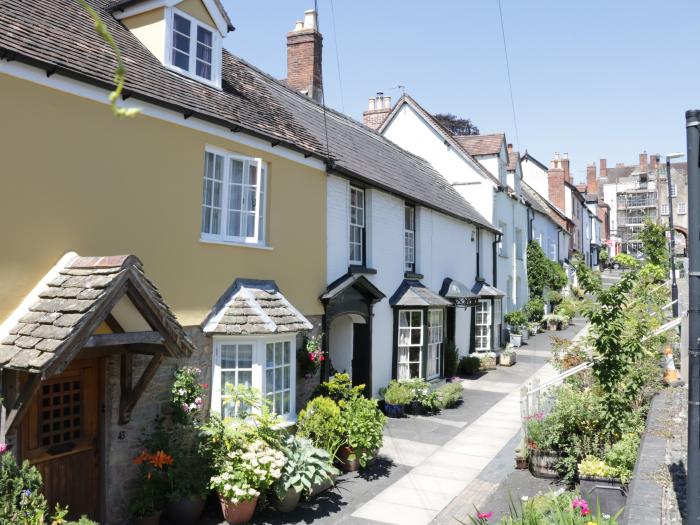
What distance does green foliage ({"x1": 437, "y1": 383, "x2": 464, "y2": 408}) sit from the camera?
16281 millimetres

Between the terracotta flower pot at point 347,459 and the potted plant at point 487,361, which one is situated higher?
the potted plant at point 487,361

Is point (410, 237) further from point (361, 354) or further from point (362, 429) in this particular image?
point (362, 429)

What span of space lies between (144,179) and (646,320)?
9.45m

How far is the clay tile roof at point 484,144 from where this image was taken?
2667cm

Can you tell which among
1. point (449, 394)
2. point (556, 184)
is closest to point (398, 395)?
point (449, 394)

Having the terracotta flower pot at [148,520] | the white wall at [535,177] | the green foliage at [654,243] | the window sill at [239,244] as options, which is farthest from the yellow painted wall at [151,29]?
the white wall at [535,177]

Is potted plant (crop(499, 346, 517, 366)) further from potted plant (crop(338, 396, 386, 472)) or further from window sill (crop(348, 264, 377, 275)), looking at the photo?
potted plant (crop(338, 396, 386, 472))

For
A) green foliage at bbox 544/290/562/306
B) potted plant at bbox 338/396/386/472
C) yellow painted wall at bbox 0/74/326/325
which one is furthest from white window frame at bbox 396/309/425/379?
green foliage at bbox 544/290/562/306

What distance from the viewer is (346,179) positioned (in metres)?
14.5

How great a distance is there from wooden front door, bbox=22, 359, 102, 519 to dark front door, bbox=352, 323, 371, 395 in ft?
25.9

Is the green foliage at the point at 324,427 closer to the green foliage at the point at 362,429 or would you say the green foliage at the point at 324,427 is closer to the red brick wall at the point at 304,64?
the green foliage at the point at 362,429

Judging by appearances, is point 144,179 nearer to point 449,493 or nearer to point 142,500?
point 142,500

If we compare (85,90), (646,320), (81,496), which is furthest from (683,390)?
(85,90)

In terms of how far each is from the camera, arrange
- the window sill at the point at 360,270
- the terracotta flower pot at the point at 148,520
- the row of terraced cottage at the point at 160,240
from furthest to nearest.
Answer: the window sill at the point at 360,270, the terracotta flower pot at the point at 148,520, the row of terraced cottage at the point at 160,240
